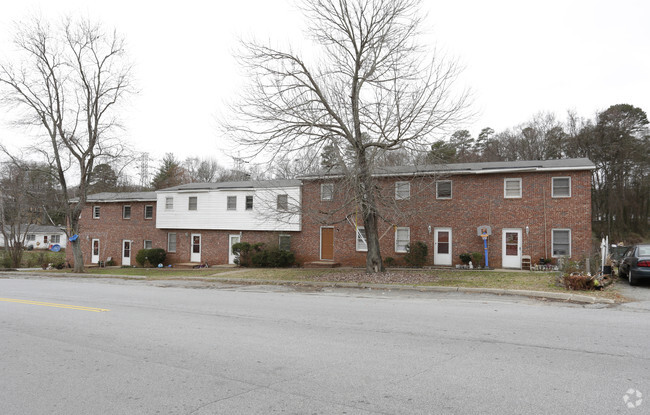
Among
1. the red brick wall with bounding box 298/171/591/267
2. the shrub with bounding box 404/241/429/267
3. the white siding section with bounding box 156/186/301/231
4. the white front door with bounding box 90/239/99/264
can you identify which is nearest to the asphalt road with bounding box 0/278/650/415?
the red brick wall with bounding box 298/171/591/267

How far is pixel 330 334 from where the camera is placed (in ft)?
24.8

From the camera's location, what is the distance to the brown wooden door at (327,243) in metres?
27.4

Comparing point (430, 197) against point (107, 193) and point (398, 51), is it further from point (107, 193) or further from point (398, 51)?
point (107, 193)

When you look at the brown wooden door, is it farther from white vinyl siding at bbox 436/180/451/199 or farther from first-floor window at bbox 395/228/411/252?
white vinyl siding at bbox 436/180/451/199

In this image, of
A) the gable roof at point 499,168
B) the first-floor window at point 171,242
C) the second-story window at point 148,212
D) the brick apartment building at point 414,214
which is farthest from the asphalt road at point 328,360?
the second-story window at point 148,212

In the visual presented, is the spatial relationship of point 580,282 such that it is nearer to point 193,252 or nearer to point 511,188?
point 511,188

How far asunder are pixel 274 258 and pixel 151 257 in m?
10.2

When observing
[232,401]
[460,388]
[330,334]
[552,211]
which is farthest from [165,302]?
[552,211]

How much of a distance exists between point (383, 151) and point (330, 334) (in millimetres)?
10616

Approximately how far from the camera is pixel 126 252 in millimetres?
35344

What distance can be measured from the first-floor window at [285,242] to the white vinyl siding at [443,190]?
31.8ft

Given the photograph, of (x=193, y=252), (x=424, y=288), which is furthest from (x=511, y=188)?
(x=193, y=252)

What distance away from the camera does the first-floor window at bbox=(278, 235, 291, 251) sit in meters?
28.7

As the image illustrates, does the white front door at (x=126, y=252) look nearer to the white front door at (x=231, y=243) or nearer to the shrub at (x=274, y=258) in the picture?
the white front door at (x=231, y=243)
